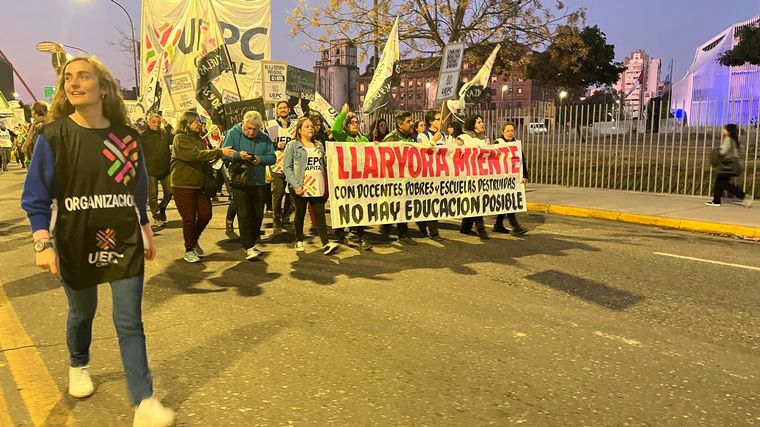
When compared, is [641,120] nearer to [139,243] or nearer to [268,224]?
[268,224]

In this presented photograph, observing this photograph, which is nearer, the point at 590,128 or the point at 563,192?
the point at 563,192

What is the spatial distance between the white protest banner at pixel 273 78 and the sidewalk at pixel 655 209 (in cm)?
582

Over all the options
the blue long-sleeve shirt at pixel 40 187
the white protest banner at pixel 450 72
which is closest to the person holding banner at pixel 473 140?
the white protest banner at pixel 450 72

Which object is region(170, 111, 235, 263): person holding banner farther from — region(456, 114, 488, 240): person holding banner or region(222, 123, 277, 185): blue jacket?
region(456, 114, 488, 240): person holding banner

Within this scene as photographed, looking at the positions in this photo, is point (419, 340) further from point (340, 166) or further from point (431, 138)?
point (431, 138)

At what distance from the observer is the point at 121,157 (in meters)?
2.76

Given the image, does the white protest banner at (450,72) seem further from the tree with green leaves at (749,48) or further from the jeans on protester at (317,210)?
the tree with green leaves at (749,48)

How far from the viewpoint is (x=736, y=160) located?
10680mm

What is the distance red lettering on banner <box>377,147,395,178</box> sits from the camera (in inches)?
290

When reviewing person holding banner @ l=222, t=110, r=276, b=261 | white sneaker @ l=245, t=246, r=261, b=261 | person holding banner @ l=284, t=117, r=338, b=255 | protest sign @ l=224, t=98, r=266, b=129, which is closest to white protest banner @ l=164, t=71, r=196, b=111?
protest sign @ l=224, t=98, r=266, b=129

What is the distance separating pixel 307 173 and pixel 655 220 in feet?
20.4

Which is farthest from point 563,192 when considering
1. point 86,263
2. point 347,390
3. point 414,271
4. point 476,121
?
point 86,263

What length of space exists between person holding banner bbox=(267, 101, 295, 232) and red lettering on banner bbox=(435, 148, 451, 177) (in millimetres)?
2378

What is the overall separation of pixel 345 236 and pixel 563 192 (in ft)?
25.1
